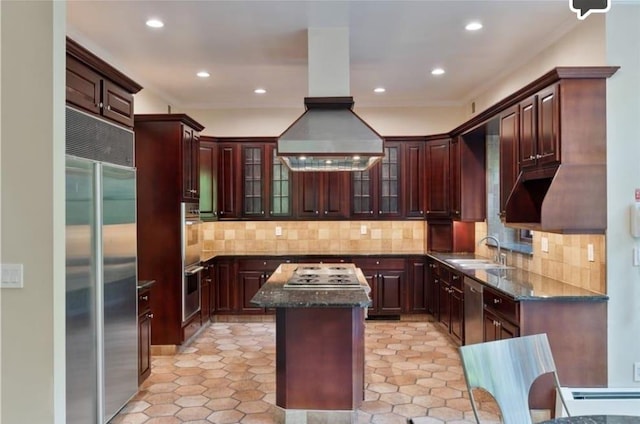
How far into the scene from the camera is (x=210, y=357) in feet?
15.5

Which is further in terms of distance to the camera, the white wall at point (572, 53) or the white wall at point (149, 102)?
the white wall at point (149, 102)

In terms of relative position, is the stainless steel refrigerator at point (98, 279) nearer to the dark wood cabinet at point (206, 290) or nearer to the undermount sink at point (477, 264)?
the dark wood cabinet at point (206, 290)

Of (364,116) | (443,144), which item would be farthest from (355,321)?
(364,116)

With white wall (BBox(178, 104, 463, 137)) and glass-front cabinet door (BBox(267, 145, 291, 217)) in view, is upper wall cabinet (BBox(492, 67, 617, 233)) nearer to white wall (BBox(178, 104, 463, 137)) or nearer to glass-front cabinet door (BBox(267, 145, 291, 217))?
white wall (BBox(178, 104, 463, 137))

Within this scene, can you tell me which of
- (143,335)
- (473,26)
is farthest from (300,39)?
(143,335)

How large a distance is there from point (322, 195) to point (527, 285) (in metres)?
3.39

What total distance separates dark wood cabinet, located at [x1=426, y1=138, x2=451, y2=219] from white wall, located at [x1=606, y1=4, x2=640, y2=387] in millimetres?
2854

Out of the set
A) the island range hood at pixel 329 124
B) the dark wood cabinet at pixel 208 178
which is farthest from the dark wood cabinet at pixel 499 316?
the dark wood cabinet at pixel 208 178

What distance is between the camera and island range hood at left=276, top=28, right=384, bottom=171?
3.40 meters

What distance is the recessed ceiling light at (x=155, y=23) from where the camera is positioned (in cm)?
369

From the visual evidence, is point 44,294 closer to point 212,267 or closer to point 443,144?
point 212,267

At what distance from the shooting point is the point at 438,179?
6223 millimetres

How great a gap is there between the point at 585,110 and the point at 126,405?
4.07 metres

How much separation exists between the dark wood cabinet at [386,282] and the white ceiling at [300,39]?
2307mm
